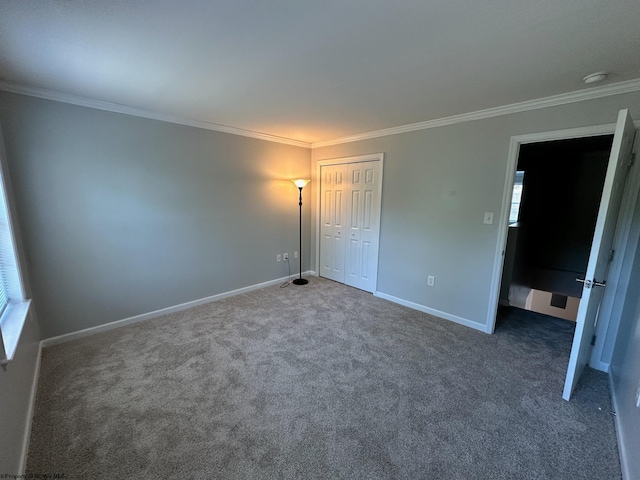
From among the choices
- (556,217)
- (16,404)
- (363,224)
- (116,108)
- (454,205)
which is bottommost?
(16,404)

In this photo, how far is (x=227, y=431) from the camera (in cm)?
161

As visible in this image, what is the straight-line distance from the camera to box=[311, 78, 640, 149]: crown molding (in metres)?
2.00

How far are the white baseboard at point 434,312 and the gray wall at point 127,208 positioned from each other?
209 cm

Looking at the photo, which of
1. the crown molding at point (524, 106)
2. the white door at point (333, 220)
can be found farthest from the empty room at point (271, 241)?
the white door at point (333, 220)

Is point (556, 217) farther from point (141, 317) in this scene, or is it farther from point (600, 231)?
point (141, 317)

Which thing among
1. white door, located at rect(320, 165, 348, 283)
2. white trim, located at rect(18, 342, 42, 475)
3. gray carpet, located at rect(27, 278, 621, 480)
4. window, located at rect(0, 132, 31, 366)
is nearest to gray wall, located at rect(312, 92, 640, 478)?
gray carpet, located at rect(27, 278, 621, 480)

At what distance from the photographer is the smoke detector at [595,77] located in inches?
71.0

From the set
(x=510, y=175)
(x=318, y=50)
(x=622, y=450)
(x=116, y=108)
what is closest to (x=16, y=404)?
(x=116, y=108)

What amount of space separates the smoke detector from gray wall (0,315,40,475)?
4053 mm

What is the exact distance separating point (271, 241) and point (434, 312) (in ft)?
8.47

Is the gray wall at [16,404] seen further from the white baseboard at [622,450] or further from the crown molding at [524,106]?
the crown molding at [524,106]

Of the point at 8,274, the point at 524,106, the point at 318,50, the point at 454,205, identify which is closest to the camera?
the point at 318,50

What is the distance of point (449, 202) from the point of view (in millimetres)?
3014

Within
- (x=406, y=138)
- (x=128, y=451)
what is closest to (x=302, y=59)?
(x=406, y=138)
